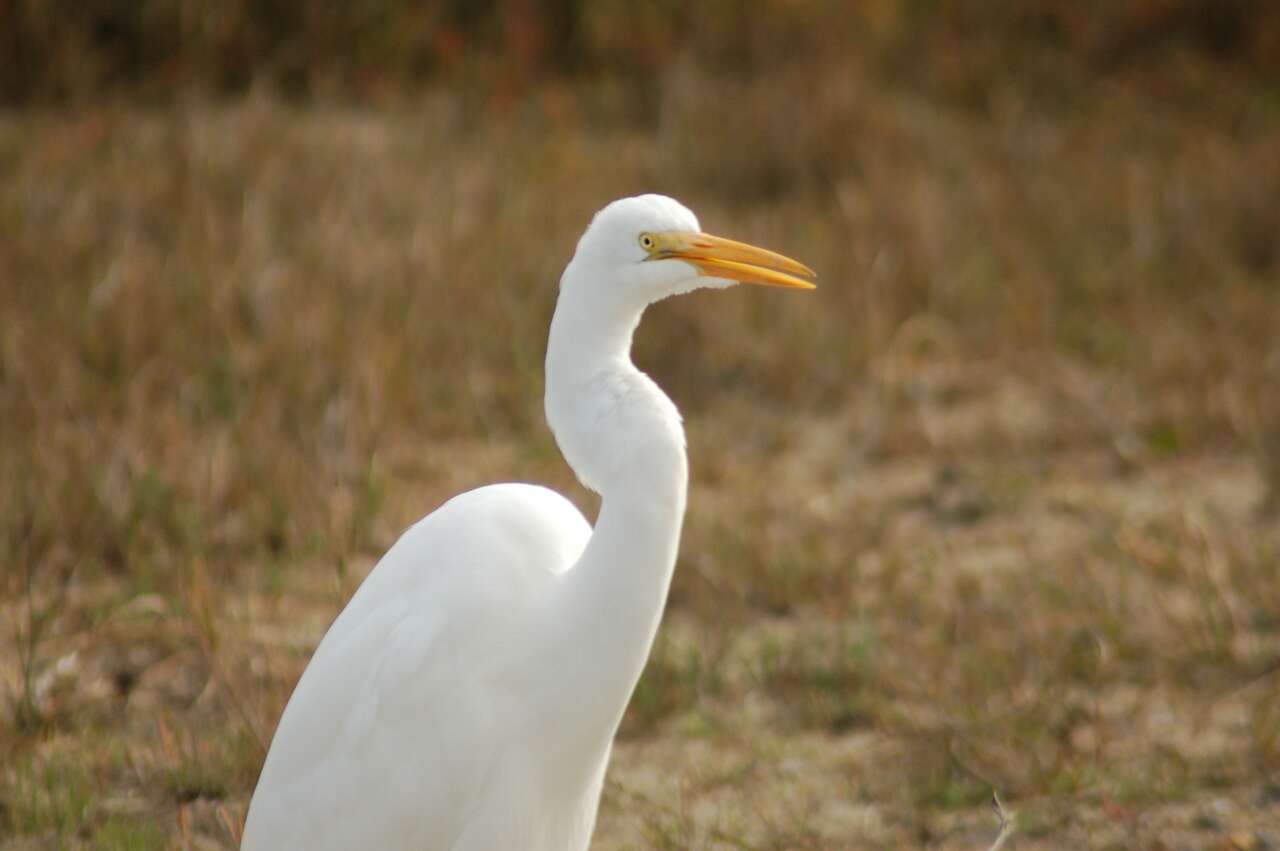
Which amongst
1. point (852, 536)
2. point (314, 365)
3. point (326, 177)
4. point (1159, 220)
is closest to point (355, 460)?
point (314, 365)

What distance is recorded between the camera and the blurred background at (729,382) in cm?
314

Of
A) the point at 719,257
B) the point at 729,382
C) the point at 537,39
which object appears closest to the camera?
the point at 719,257

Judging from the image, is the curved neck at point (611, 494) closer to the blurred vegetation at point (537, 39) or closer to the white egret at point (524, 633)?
the white egret at point (524, 633)

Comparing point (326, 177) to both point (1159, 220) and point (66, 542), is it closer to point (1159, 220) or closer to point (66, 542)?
point (66, 542)

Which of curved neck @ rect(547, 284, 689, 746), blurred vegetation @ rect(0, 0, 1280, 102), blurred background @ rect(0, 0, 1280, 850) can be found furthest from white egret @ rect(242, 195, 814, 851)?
blurred vegetation @ rect(0, 0, 1280, 102)

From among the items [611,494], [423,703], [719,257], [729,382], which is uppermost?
[719,257]

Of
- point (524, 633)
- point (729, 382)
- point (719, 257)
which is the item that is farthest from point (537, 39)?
point (524, 633)

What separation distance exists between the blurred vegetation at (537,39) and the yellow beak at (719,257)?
16.4 feet

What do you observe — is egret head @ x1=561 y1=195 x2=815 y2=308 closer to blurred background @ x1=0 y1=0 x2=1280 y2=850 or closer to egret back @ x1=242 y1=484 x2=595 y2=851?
egret back @ x1=242 y1=484 x2=595 y2=851

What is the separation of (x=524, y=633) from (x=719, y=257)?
0.56 metres

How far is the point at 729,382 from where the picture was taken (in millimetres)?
5098

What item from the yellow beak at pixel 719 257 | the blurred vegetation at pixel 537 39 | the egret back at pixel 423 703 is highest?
the yellow beak at pixel 719 257

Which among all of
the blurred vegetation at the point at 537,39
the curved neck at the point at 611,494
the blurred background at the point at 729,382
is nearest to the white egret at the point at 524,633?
the curved neck at the point at 611,494

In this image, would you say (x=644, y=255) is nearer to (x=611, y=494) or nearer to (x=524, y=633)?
(x=611, y=494)
